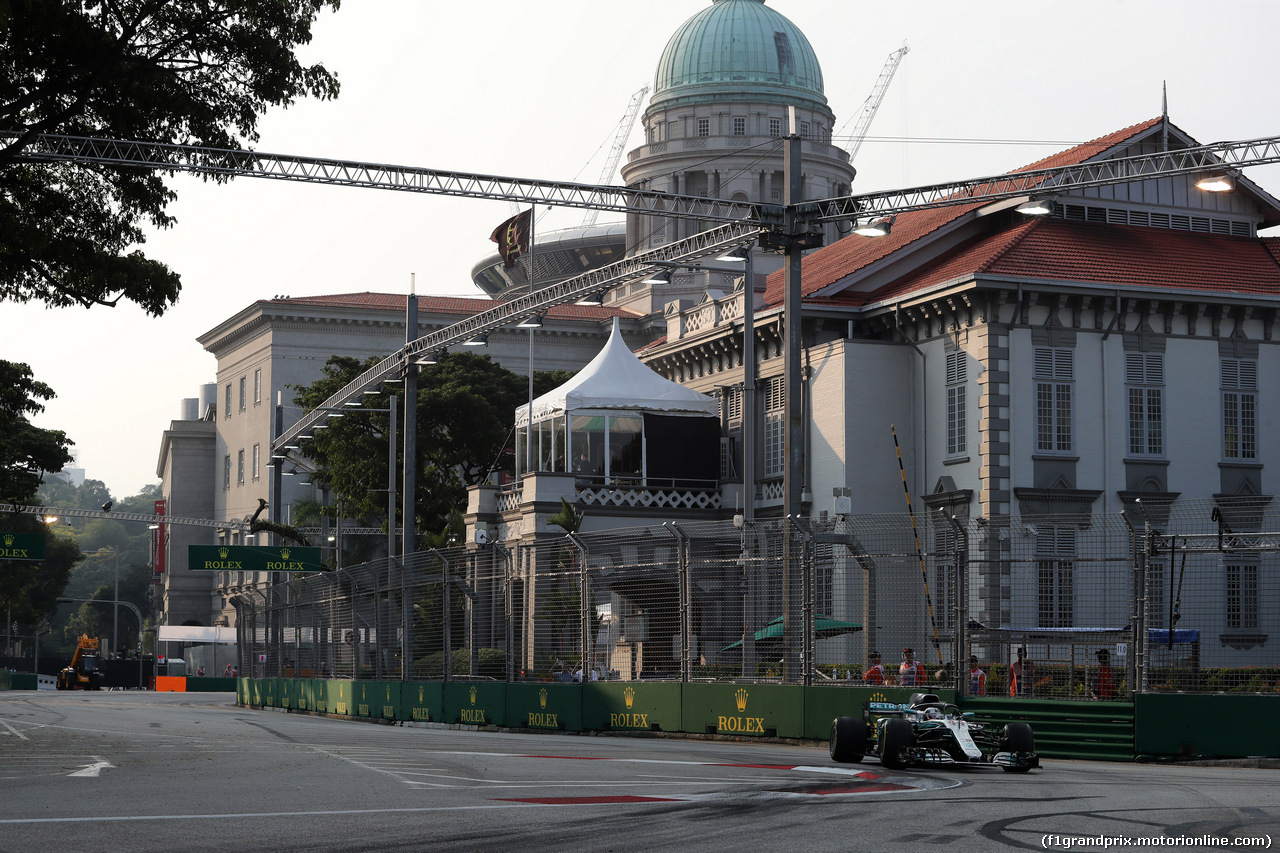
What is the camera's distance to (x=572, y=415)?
52.0 meters

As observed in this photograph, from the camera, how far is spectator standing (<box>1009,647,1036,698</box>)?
22.1 meters

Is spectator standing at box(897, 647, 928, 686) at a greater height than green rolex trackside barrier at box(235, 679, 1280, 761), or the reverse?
spectator standing at box(897, 647, 928, 686)

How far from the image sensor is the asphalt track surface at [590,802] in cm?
1098

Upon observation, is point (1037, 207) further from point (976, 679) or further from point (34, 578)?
point (34, 578)

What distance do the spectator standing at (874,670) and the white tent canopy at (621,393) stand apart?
29464mm

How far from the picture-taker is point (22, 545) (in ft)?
195

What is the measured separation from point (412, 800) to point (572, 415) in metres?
38.6

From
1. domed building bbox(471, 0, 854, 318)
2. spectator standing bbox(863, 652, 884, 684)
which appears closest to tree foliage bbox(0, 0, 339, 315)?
spectator standing bbox(863, 652, 884, 684)

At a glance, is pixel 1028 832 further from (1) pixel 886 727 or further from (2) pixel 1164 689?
(2) pixel 1164 689

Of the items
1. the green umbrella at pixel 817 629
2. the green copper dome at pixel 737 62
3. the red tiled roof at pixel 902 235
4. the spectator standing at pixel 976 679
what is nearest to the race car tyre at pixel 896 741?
the spectator standing at pixel 976 679

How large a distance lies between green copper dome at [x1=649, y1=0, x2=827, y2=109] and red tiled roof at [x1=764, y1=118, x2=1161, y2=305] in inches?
1580

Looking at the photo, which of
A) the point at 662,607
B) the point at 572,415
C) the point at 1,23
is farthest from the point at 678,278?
the point at 1,23

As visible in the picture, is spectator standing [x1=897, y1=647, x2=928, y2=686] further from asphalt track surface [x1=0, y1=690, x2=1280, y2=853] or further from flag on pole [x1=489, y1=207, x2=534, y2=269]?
flag on pole [x1=489, y1=207, x2=534, y2=269]

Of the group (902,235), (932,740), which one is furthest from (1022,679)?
(902,235)
